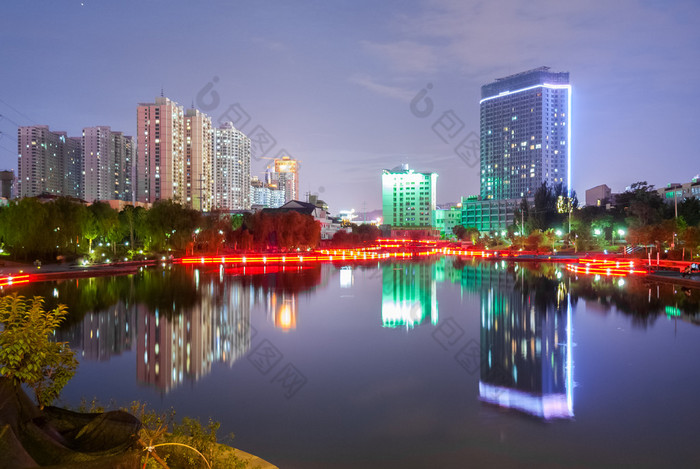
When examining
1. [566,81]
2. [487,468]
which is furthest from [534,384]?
[566,81]

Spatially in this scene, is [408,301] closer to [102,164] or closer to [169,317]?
[169,317]

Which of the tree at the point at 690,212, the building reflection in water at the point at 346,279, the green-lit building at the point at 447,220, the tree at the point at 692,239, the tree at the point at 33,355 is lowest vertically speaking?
the building reflection in water at the point at 346,279

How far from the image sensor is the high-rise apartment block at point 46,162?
133 m

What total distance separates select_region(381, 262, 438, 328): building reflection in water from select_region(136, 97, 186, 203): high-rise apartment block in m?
105

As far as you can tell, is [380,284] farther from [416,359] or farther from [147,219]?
[147,219]

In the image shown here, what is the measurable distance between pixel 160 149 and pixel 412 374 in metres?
130

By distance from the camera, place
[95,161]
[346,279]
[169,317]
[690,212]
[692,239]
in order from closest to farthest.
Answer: [169,317] → [346,279] → [692,239] → [690,212] → [95,161]

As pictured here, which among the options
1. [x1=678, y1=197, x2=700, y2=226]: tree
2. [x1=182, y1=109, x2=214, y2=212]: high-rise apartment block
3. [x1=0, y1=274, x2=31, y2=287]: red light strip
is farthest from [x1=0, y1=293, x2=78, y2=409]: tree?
[x1=182, y1=109, x2=214, y2=212]: high-rise apartment block

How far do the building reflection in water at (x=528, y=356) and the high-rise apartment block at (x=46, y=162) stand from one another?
134127 mm

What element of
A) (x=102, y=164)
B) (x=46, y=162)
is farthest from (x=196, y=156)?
(x=46, y=162)

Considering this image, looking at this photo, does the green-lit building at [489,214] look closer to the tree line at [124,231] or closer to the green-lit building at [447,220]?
the green-lit building at [447,220]

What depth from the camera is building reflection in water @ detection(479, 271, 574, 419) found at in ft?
31.4

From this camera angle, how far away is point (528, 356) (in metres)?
12.9

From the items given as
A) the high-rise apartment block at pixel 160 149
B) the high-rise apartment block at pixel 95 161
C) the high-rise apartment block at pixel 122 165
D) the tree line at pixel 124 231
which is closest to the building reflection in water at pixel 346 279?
the tree line at pixel 124 231
